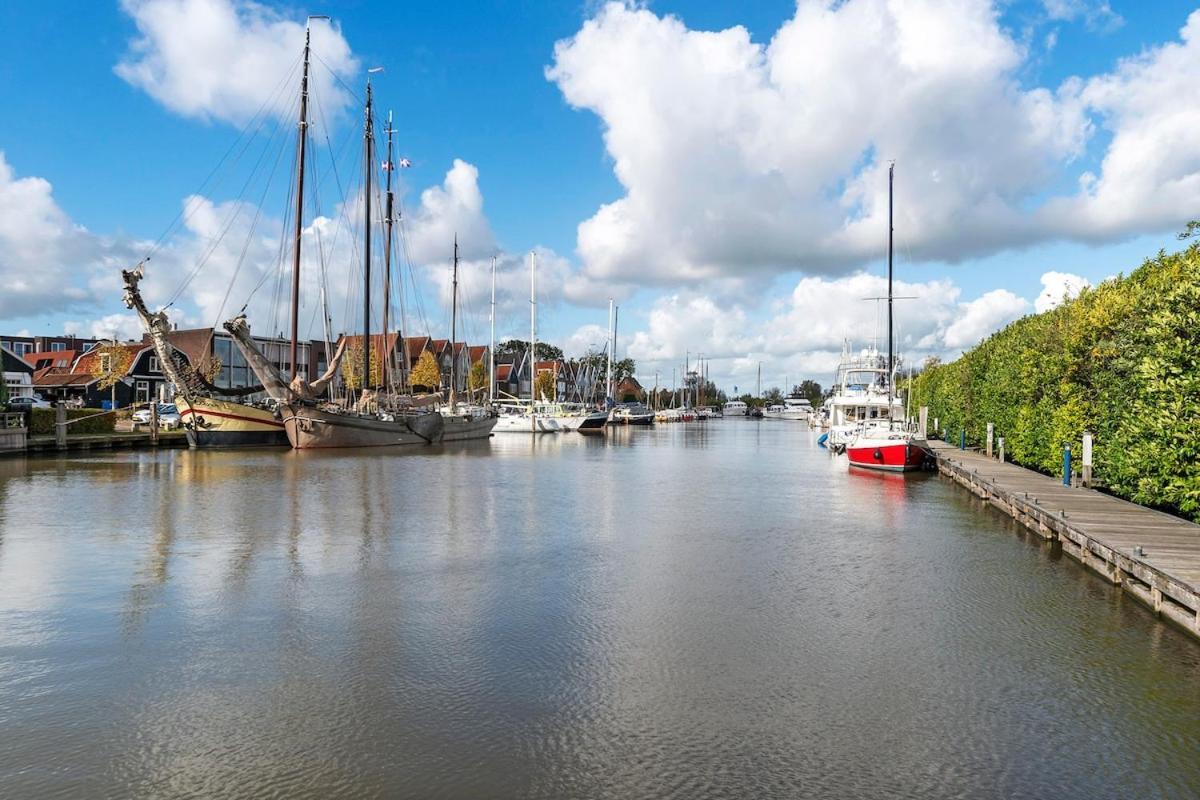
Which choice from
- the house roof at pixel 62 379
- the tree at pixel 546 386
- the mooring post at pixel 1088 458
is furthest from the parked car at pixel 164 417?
the tree at pixel 546 386

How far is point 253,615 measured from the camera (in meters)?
10.6

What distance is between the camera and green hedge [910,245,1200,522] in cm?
1400

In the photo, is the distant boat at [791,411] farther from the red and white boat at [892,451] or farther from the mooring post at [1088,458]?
the mooring post at [1088,458]

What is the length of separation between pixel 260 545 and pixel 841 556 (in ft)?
35.6

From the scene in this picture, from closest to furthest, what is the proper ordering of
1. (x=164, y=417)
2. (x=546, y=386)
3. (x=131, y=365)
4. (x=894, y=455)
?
(x=894, y=455) → (x=164, y=417) → (x=131, y=365) → (x=546, y=386)

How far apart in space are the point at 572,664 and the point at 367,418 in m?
39.2

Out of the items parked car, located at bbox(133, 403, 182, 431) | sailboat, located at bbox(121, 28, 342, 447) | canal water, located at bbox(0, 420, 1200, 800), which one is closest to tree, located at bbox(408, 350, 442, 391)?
parked car, located at bbox(133, 403, 182, 431)

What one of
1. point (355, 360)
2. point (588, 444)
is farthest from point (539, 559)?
point (355, 360)

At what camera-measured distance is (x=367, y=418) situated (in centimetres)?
4597

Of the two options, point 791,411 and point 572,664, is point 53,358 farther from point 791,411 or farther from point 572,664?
point 791,411

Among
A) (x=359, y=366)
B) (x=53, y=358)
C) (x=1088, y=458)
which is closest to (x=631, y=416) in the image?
(x=359, y=366)

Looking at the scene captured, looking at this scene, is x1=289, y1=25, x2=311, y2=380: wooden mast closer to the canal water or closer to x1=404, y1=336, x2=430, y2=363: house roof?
the canal water

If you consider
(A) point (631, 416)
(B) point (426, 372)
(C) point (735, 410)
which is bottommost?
(A) point (631, 416)

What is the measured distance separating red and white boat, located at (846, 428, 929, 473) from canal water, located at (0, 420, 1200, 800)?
15063 mm
